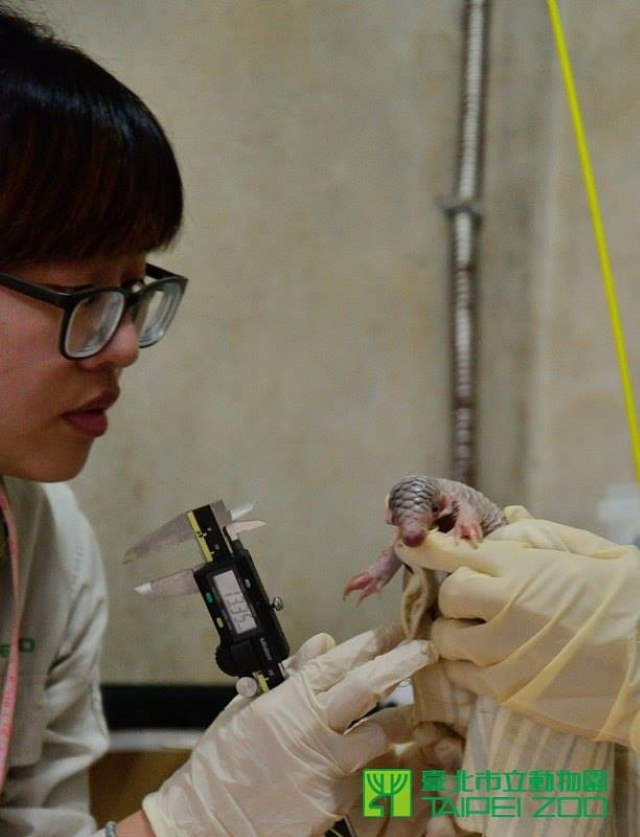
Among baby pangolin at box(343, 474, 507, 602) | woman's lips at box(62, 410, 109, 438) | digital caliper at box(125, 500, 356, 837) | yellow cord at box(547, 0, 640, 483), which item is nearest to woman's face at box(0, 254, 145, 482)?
woman's lips at box(62, 410, 109, 438)

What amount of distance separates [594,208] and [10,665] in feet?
2.79

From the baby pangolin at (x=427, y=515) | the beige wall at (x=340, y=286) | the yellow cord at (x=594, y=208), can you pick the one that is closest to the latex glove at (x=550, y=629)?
the baby pangolin at (x=427, y=515)

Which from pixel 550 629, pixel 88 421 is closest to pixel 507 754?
pixel 550 629

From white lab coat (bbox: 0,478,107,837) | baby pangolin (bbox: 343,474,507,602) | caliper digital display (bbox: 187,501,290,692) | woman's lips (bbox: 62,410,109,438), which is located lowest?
white lab coat (bbox: 0,478,107,837)

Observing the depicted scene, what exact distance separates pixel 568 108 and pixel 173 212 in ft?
1.58

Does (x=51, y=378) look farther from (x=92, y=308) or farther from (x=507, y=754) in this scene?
(x=507, y=754)

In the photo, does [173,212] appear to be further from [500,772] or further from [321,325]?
[500,772]

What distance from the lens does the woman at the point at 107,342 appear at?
699 millimetres

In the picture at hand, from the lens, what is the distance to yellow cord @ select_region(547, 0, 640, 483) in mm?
891

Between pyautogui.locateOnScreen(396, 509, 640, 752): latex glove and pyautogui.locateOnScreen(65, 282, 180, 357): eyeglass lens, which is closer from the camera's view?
pyautogui.locateOnScreen(396, 509, 640, 752): latex glove

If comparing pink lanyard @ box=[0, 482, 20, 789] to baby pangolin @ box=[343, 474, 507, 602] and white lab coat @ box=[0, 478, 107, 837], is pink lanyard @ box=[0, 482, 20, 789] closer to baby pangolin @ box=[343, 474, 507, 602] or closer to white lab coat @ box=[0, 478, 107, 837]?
white lab coat @ box=[0, 478, 107, 837]

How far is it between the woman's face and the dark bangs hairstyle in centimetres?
2

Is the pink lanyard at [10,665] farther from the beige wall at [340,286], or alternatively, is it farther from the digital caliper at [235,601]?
the digital caliper at [235,601]

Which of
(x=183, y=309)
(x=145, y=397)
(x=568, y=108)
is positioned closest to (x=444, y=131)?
(x=568, y=108)
